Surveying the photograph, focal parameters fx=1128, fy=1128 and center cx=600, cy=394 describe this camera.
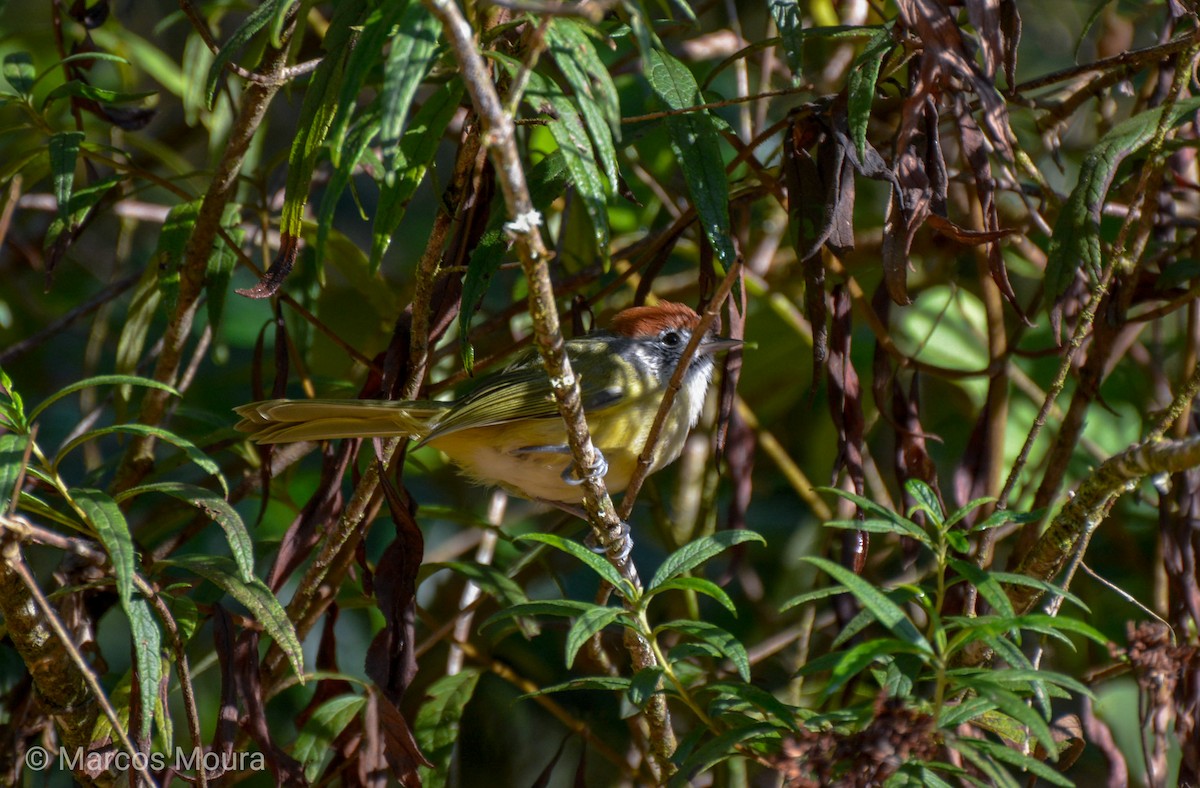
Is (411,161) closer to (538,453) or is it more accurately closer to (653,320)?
(538,453)

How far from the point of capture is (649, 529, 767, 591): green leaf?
6.37 feet

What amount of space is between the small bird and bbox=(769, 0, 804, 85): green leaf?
100 cm

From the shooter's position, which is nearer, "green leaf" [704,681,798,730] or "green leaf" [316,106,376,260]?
"green leaf" [316,106,376,260]

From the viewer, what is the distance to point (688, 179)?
6.56 ft

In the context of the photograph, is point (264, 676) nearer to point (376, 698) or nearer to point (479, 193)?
point (376, 698)

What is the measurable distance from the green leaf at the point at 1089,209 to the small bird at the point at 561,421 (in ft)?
3.22

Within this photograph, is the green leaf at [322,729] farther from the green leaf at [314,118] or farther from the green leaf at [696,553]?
the green leaf at [314,118]

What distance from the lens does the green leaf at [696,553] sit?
6.37 ft

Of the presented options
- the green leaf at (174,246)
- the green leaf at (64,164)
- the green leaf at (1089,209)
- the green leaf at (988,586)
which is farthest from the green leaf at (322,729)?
the green leaf at (1089,209)

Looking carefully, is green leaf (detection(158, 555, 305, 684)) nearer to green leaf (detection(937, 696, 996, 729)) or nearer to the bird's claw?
the bird's claw

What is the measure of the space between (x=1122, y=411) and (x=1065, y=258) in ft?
6.47

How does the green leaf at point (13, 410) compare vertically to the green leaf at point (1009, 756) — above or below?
above

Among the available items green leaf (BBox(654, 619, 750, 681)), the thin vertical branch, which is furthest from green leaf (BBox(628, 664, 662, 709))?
the thin vertical branch

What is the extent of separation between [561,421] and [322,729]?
104 cm
